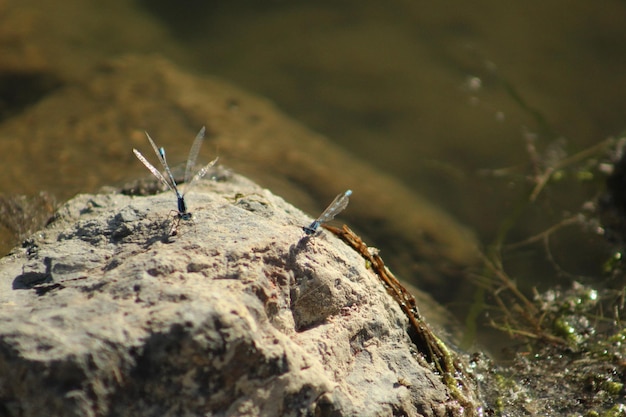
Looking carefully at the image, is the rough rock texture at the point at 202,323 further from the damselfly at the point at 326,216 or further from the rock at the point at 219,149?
the rock at the point at 219,149

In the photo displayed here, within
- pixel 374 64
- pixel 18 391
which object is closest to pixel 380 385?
pixel 18 391

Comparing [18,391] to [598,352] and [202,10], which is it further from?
[202,10]

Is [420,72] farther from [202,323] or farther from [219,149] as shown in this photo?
[202,323]

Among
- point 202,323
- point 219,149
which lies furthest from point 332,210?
point 219,149

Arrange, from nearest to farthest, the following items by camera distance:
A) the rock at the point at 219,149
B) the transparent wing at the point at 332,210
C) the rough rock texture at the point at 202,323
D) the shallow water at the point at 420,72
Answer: the rough rock texture at the point at 202,323
the transparent wing at the point at 332,210
the rock at the point at 219,149
the shallow water at the point at 420,72

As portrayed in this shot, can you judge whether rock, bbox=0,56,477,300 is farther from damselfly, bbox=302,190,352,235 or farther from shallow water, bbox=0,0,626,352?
damselfly, bbox=302,190,352,235

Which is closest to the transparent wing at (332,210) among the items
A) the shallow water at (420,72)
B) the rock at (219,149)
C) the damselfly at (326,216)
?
the damselfly at (326,216)

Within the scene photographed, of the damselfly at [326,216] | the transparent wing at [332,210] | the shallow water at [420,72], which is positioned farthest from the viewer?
the shallow water at [420,72]

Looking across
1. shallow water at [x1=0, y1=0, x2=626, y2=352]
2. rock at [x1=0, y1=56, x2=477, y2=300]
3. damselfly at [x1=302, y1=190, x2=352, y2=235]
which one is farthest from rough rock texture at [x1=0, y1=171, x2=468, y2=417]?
shallow water at [x1=0, y1=0, x2=626, y2=352]
